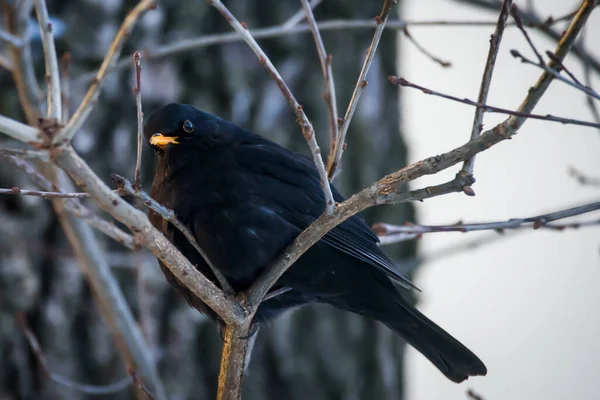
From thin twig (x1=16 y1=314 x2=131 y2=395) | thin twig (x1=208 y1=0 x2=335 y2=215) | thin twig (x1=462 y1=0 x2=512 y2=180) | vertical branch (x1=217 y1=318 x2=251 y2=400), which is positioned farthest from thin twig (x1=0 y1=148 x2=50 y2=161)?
thin twig (x1=16 y1=314 x2=131 y2=395)

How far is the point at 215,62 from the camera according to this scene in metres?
4.40

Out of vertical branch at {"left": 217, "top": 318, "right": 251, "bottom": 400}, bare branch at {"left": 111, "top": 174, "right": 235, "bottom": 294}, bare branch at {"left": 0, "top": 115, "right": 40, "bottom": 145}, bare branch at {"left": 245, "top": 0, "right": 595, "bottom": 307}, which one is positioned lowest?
vertical branch at {"left": 217, "top": 318, "right": 251, "bottom": 400}

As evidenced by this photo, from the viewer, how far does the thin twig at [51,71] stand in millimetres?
1761

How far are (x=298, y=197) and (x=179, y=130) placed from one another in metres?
0.57

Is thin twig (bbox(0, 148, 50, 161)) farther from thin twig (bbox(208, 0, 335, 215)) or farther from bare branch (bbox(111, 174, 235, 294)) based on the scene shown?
thin twig (bbox(208, 0, 335, 215))

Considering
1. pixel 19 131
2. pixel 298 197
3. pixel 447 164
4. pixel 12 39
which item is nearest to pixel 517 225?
pixel 447 164

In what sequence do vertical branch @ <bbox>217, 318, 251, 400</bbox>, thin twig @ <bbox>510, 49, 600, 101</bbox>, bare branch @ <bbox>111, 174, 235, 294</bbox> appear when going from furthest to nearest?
vertical branch @ <bbox>217, 318, 251, 400</bbox>
bare branch @ <bbox>111, 174, 235, 294</bbox>
thin twig @ <bbox>510, 49, 600, 101</bbox>

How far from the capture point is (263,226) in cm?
294

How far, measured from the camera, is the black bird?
292 centimetres

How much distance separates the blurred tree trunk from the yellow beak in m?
0.85

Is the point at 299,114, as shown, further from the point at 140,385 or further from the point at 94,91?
the point at 140,385

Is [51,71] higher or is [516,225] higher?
[516,225]

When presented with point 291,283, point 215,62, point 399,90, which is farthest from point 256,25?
point 291,283

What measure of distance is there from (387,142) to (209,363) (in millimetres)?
1844
